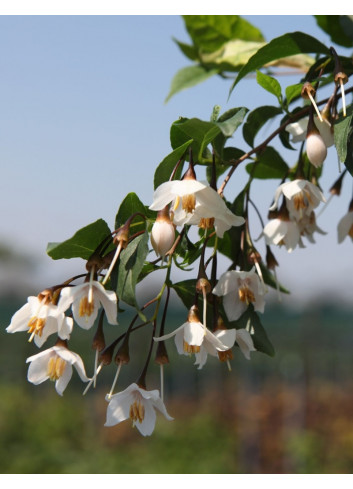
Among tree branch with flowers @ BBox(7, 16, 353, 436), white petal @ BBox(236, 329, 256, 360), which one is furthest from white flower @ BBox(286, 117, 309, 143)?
white petal @ BBox(236, 329, 256, 360)

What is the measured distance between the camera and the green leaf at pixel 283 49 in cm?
64

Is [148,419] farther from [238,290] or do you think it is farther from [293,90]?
[293,90]

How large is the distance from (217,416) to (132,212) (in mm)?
6620

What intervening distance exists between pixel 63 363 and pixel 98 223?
0.47 feet

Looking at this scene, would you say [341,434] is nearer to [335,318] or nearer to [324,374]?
[324,374]

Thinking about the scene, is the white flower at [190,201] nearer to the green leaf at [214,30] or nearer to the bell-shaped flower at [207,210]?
the bell-shaped flower at [207,210]

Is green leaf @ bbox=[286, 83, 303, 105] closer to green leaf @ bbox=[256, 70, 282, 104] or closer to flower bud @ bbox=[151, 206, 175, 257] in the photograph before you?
green leaf @ bbox=[256, 70, 282, 104]

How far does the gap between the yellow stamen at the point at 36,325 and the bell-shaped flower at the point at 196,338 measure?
0.10 metres

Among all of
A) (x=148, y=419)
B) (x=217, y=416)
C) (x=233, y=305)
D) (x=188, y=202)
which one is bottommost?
(x=217, y=416)

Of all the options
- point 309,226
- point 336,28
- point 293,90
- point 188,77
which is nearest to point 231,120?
point 293,90

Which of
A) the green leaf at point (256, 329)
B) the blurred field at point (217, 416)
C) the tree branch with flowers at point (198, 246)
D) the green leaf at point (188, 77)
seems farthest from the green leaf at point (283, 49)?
the blurred field at point (217, 416)

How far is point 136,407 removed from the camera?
2.05 feet
